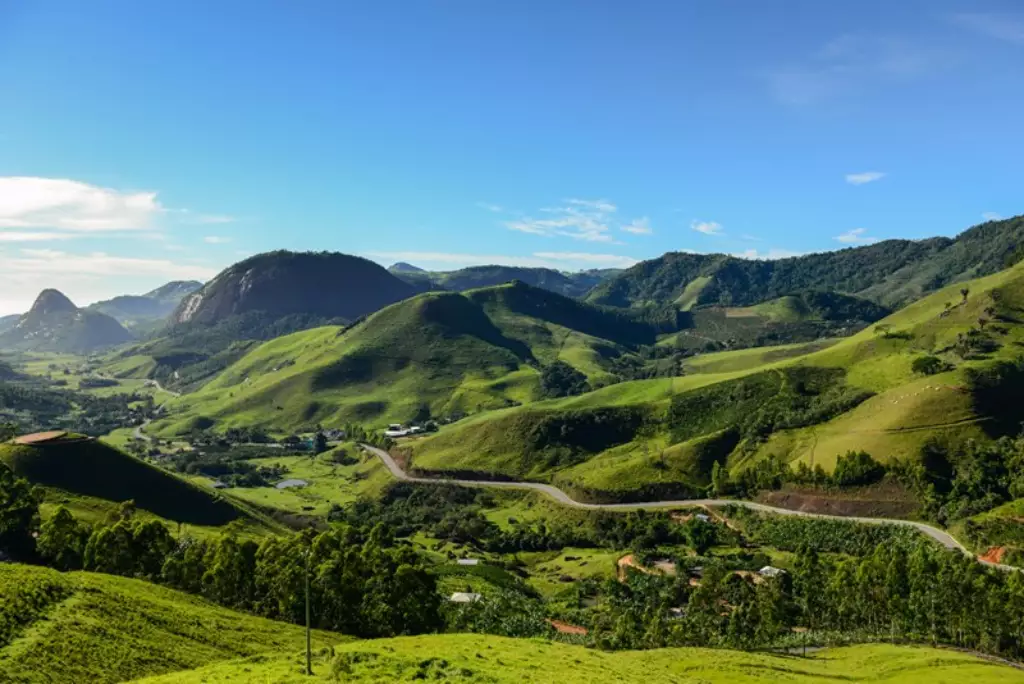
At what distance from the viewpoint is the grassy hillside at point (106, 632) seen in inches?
1916

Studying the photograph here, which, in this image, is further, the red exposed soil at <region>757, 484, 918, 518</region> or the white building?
the red exposed soil at <region>757, 484, 918, 518</region>

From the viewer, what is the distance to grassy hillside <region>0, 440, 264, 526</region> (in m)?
154

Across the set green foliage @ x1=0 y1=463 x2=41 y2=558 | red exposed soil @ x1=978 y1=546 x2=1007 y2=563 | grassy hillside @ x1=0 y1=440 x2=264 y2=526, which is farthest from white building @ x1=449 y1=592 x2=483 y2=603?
red exposed soil @ x1=978 y1=546 x2=1007 y2=563

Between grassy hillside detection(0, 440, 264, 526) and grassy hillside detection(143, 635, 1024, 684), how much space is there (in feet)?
408

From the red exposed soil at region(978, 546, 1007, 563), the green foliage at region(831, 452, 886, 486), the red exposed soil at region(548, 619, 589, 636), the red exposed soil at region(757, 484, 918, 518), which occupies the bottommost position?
the red exposed soil at region(548, 619, 589, 636)

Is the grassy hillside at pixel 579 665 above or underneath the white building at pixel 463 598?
above

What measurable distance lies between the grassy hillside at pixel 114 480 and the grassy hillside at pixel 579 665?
408ft

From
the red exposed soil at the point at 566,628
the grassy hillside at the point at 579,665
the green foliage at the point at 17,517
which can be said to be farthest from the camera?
the red exposed soil at the point at 566,628

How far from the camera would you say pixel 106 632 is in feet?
183

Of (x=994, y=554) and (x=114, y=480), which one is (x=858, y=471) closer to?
(x=994, y=554)

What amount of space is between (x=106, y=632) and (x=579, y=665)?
42592 millimetres

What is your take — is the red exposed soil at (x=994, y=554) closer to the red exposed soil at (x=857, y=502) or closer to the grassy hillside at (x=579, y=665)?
the red exposed soil at (x=857, y=502)

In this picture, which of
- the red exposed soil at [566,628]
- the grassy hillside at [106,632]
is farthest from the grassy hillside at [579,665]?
the red exposed soil at [566,628]

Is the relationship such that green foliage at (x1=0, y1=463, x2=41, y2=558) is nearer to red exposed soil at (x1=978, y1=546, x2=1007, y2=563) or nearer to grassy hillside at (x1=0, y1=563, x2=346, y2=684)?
grassy hillside at (x1=0, y1=563, x2=346, y2=684)
